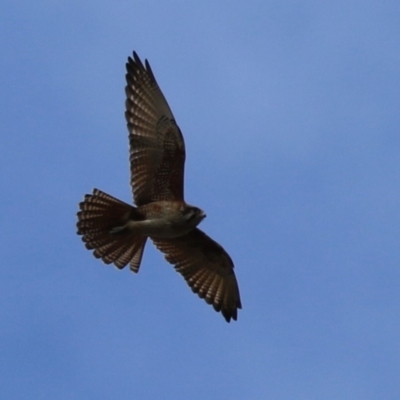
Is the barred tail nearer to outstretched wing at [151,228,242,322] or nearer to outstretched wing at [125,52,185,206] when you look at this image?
outstretched wing at [125,52,185,206]

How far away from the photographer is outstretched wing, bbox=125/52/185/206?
20016 millimetres

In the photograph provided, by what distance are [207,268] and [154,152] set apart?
2361 millimetres

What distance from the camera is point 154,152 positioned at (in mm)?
20094

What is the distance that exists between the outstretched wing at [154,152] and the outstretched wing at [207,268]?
1.18 meters

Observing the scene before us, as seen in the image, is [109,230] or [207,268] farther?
[207,268]

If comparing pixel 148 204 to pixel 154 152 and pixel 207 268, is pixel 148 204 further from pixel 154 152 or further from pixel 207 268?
pixel 207 268

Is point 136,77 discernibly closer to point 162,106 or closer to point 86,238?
point 162,106

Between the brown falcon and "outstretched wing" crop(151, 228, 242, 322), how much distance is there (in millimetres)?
16

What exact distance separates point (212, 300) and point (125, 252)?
1.84 m

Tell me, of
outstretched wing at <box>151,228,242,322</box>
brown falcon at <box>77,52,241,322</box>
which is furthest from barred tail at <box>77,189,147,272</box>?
outstretched wing at <box>151,228,242,322</box>

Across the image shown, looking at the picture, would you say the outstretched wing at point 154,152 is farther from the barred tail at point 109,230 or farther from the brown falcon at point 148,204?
the barred tail at point 109,230

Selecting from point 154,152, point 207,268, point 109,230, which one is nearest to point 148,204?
point 109,230

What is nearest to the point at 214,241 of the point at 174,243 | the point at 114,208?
the point at 174,243

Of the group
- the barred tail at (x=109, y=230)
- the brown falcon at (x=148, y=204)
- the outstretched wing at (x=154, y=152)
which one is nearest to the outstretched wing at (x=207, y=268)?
the brown falcon at (x=148, y=204)
